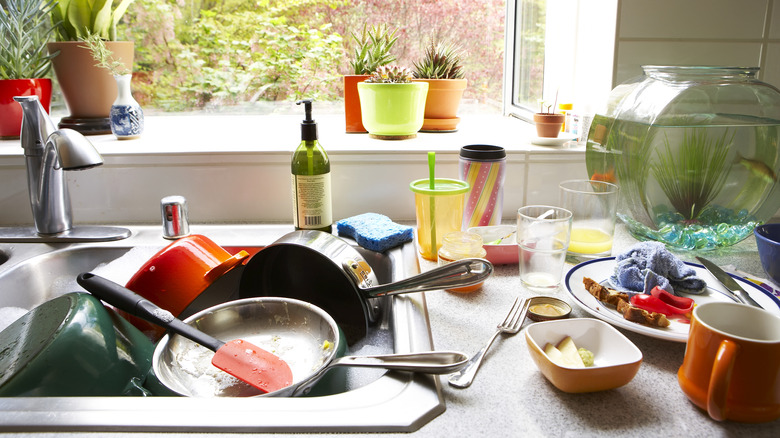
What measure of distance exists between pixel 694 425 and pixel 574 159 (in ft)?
2.32

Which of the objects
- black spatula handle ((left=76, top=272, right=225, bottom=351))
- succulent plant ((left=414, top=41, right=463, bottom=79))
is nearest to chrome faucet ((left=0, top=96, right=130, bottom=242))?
black spatula handle ((left=76, top=272, right=225, bottom=351))

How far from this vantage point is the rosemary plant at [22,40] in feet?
3.88

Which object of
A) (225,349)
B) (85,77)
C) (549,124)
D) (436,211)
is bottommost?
(225,349)

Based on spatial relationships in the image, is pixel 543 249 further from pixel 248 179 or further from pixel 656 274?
pixel 248 179

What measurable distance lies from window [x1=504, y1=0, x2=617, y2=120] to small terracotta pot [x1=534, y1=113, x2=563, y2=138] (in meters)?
0.08

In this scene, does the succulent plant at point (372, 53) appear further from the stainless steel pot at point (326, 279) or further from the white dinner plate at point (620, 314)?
the white dinner plate at point (620, 314)

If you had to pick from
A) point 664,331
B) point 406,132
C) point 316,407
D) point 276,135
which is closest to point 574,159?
point 406,132

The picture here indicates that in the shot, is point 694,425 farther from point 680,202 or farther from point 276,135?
point 276,135

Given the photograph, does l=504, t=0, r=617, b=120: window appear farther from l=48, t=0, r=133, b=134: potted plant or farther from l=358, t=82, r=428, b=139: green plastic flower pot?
l=48, t=0, r=133, b=134: potted plant

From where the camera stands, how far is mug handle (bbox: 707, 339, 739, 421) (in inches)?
19.0

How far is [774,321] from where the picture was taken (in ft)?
1.77

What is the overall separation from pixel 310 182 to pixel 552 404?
22.3 inches

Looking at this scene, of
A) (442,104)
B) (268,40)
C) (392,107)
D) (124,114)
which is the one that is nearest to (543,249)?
(392,107)

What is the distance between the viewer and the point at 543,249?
32.3 inches
